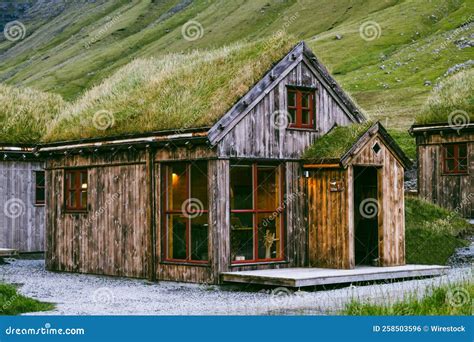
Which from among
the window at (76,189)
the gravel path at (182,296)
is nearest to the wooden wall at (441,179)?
the gravel path at (182,296)

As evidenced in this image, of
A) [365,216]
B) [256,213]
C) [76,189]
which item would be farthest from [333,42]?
[256,213]

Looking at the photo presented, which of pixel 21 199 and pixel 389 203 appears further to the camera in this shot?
pixel 21 199

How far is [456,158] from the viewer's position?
34.3 m

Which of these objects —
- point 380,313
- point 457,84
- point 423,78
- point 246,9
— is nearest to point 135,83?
point 380,313

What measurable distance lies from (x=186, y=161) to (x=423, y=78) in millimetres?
64207

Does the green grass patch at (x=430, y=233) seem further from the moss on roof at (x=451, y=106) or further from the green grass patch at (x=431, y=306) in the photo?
the green grass patch at (x=431, y=306)

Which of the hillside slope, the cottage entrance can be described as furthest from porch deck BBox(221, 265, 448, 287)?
the hillside slope

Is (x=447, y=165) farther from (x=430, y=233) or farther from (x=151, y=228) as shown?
(x=151, y=228)

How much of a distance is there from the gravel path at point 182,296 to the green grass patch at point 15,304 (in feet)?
1.35

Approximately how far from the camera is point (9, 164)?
29.4 metres

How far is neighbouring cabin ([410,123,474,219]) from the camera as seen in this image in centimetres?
3369

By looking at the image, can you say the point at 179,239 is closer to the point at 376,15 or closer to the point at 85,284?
the point at 85,284

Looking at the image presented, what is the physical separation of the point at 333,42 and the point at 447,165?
82.4m

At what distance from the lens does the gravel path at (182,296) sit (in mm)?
15531
